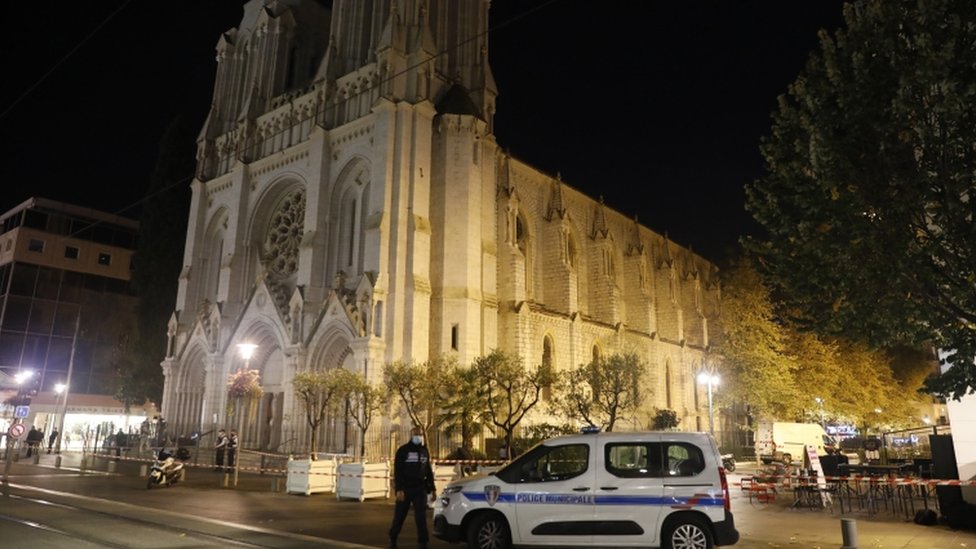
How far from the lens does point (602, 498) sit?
9258 millimetres

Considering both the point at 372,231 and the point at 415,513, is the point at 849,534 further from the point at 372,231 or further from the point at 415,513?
the point at 372,231

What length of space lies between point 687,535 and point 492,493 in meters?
2.76

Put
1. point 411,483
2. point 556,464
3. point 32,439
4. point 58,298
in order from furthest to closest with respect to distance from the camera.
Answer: point 58,298, point 32,439, point 411,483, point 556,464

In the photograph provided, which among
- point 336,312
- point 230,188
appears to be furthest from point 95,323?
point 336,312

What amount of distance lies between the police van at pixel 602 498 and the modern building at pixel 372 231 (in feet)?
59.6

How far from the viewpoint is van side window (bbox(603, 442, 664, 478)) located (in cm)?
940

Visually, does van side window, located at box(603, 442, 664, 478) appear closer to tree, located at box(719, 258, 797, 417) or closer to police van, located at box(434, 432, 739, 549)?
police van, located at box(434, 432, 739, 549)

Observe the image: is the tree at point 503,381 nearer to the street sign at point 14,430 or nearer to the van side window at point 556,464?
the van side window at point 556,464

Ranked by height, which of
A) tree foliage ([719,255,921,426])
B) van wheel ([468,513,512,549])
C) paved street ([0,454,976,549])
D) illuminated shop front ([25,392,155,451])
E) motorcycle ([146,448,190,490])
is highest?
tree foliage ([719,255,921,426])

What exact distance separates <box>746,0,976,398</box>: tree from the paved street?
3334 millimetres

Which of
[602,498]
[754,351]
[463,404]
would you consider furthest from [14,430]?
[754,351]

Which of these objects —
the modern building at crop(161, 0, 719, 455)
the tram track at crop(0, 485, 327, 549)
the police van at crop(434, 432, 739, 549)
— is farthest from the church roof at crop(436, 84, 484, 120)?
the police van at crop(434, 432, 739, 549)

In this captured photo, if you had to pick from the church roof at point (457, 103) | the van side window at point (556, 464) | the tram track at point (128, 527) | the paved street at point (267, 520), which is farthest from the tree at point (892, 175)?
the church roof at point (457, 103)

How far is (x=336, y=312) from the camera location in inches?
1151
